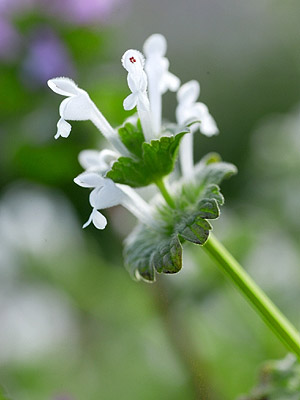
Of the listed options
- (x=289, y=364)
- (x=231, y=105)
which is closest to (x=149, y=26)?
(x=231, y=105)

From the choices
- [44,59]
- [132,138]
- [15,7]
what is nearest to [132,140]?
[132,138]

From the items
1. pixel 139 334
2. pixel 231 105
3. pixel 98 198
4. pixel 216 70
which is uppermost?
pixel 216 70

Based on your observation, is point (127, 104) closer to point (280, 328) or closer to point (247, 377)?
point (280, 328)

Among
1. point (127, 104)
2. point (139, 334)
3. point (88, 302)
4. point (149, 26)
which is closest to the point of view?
point (127, 104)

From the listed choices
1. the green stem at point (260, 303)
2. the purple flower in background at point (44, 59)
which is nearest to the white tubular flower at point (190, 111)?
the green stem at point (260, 303)

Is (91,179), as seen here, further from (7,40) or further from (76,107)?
(7,40)

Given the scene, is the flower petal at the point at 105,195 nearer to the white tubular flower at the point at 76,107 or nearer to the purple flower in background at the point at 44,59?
the white tubular flower at the point at 76,107
